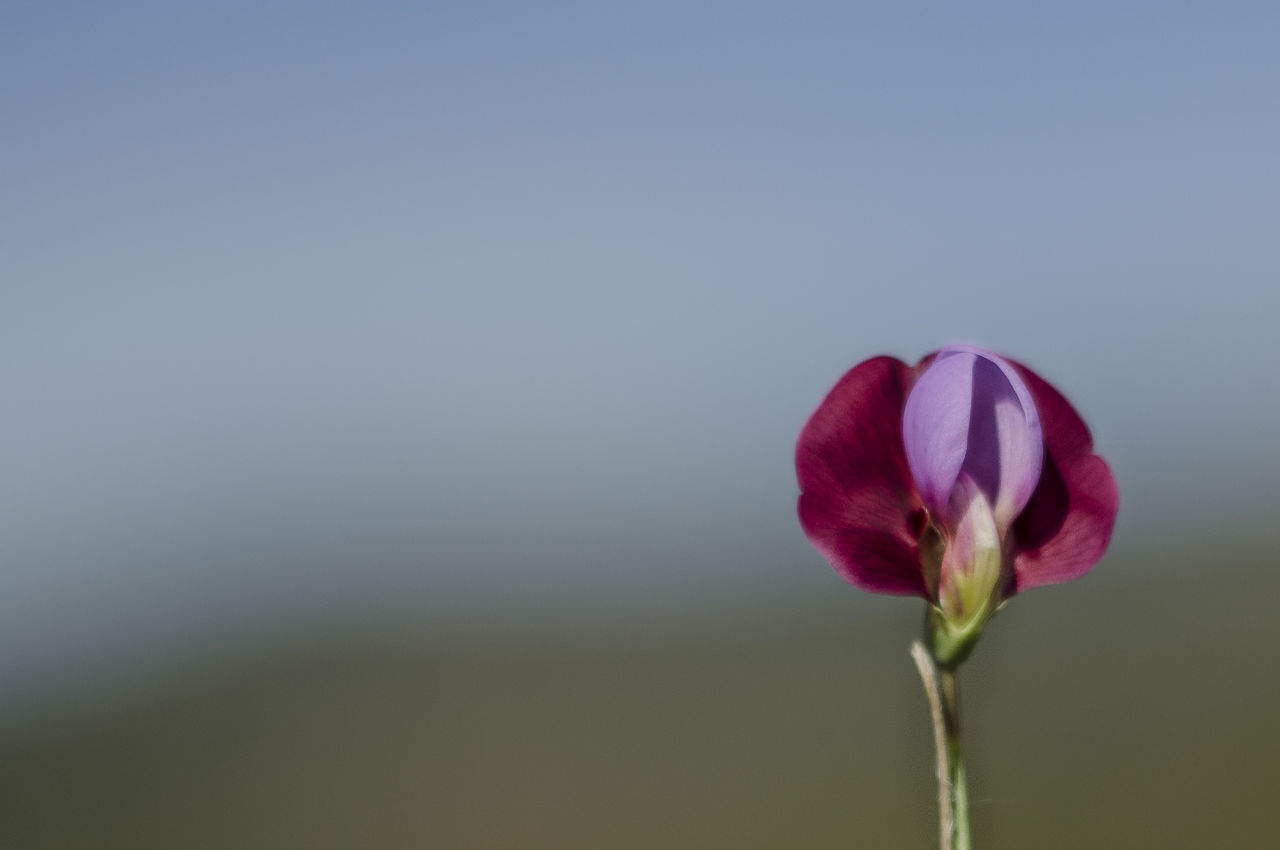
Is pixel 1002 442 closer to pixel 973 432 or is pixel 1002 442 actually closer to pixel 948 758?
pixel 973 432

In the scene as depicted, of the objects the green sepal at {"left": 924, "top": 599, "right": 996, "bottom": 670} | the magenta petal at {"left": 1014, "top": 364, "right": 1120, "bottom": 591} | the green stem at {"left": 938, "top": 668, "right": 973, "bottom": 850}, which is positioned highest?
the magenta petal at {"left": 1014, "top": 364, "right": 1120, "bottom": 591}

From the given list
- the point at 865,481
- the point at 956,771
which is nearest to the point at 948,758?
the point at 956,771

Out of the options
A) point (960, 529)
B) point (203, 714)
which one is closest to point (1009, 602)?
point (960, 529)

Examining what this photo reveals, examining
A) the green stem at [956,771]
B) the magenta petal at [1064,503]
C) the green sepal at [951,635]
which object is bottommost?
the green stem at [956,771]

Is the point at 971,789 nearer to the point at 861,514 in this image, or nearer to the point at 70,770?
the point at 861,514

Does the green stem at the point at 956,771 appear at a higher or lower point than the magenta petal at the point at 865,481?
lower

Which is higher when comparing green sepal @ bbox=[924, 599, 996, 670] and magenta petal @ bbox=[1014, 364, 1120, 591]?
magenta petal @ bbox=[1014, 364, 1120, 591]
